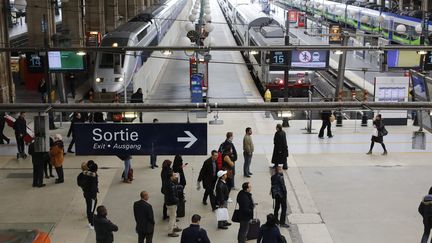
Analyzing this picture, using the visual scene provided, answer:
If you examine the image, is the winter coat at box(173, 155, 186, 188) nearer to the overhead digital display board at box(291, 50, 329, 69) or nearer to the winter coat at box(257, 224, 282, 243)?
the winter coat at box(257, 224, 282, 243)

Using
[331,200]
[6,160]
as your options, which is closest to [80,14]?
[6,160]

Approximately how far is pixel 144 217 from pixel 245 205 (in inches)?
75.8

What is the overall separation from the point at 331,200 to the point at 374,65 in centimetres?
2932

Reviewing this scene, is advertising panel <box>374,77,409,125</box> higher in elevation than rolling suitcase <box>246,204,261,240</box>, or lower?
higher

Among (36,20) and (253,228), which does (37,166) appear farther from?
(36,20)

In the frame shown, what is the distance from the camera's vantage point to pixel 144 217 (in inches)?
457

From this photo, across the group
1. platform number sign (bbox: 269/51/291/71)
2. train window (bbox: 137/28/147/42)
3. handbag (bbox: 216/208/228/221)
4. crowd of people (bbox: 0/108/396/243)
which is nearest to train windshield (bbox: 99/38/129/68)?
train window (bbox: 137/28/147/42)

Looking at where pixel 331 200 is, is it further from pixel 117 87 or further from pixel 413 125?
pixel 117 87

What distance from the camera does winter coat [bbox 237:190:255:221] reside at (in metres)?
12.0

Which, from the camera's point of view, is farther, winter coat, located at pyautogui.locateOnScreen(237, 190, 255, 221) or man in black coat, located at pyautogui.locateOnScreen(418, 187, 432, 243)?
winter coat, located at pyautogui.locateOnScreen(237, 190, 255, 221)

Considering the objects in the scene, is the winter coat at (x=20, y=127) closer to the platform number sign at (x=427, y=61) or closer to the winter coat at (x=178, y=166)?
the winter coat at (x=178, y=166)

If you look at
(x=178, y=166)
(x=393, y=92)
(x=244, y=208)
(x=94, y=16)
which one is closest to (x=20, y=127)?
(x=178, y=166)

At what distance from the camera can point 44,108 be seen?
1077cm

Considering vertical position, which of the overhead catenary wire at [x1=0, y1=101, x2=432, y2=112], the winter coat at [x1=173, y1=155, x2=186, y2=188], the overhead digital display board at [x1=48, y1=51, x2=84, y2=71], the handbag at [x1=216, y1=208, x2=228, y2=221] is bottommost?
the handbag at [x1=216, y1=208, x2=228, y2=221]
